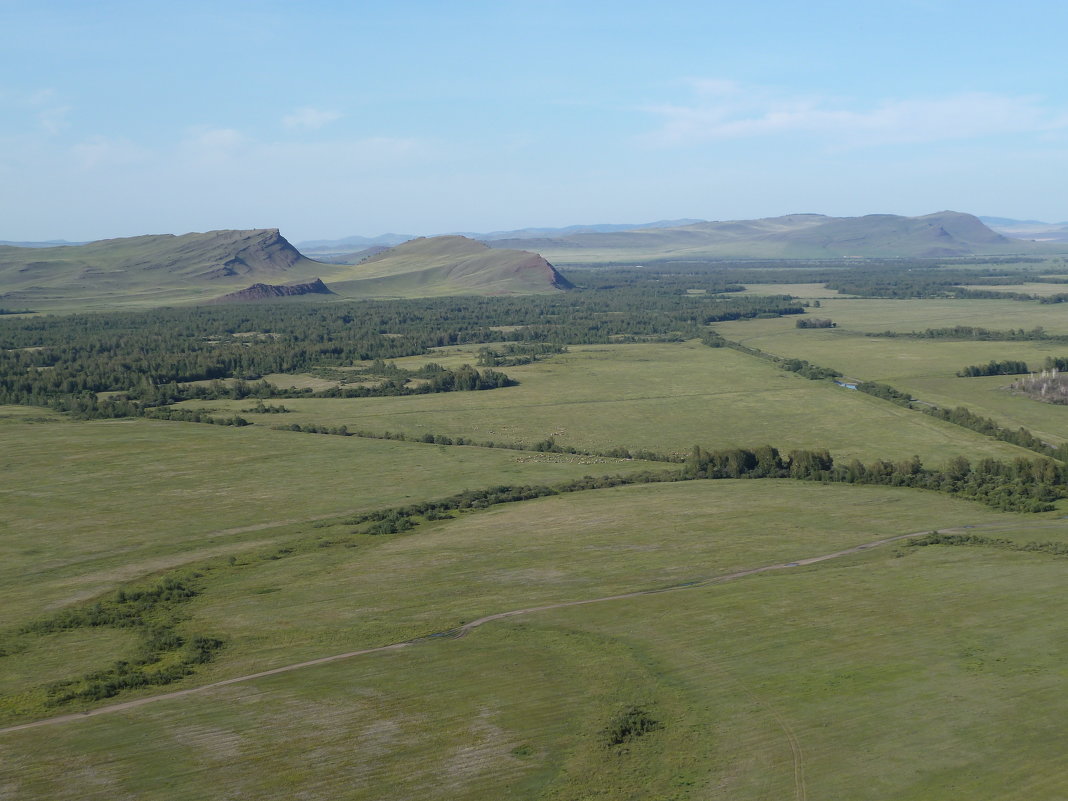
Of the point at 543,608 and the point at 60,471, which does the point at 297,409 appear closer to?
the point at 60,471

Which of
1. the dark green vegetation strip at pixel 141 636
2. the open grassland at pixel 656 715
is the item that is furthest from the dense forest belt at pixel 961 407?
the dark green vegetation strip at pixel 141 636

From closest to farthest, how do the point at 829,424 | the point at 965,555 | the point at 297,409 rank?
the point at 965,555 < the point at 829,424 < the point at 297,409

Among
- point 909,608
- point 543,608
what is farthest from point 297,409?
point 909,608

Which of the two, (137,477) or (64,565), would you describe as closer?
(64,565)

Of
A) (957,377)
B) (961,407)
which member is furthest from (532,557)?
(957,377)

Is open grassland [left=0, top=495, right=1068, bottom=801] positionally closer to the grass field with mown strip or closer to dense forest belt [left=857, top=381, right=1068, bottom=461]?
the grass field with mown strip

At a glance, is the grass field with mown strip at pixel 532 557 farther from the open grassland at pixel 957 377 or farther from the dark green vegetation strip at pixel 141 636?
the open grassland at pixel 957 377
